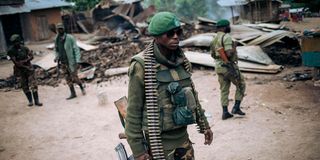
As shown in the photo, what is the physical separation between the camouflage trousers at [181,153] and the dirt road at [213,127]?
2.14 m

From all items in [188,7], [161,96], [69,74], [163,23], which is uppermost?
[163,23]

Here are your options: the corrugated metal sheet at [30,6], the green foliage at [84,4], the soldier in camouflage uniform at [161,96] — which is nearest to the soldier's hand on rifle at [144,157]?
the soldier in camouflage uniform at [161,96]

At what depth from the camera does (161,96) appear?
9.09ft

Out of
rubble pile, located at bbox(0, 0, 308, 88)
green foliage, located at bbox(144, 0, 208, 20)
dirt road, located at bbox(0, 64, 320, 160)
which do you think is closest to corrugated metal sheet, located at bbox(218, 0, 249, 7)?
rubble pile, located at bbox(0, 0, 308, 88)

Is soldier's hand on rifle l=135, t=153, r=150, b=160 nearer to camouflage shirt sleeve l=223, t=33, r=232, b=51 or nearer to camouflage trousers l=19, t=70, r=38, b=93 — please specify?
camouflage shirt sleeve l=223, t=33, r=232, b=51

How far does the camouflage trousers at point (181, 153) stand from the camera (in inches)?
112

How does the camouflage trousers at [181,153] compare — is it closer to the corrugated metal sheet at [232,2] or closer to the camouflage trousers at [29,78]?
the camouflage trousers at [29,78]

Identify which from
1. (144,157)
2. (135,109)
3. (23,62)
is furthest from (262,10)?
(144,157)

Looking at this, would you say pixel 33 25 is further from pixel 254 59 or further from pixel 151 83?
pixel 151 83

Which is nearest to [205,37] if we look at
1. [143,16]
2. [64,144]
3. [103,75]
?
[103,75]

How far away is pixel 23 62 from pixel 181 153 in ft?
21.9

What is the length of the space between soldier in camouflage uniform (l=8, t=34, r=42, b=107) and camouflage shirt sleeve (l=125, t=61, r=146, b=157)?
→ 21.2 ft

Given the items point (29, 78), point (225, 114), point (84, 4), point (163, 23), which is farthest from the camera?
point (84, 4)

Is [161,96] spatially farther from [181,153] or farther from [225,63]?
[225,63]
